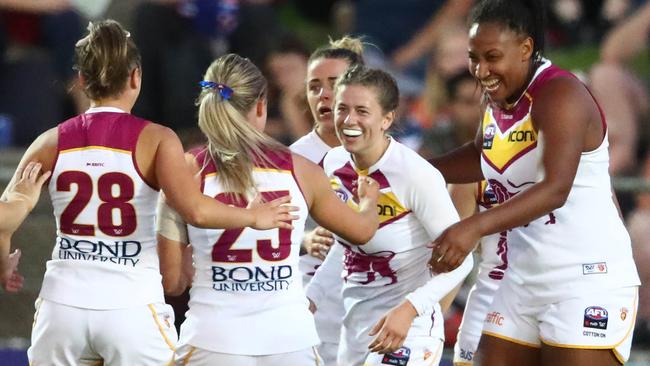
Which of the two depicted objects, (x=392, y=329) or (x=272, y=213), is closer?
(x=272, y=213)

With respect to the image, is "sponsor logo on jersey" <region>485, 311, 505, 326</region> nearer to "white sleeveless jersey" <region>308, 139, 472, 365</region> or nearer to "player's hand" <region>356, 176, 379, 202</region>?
"white sleeveless jersey" <region>308, 139, 472, 365</region>

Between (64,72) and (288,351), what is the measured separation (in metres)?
5.67

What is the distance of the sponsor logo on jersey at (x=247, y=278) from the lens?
4.84m

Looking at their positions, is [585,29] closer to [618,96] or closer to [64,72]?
[618,96]

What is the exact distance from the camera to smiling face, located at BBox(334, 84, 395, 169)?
17.4 ft

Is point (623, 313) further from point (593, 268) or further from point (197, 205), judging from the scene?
point (197, 205)

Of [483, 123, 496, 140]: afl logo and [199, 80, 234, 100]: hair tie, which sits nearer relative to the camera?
[199, 80, 234, 100]: hair tie

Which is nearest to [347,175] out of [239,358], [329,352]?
[329,352]

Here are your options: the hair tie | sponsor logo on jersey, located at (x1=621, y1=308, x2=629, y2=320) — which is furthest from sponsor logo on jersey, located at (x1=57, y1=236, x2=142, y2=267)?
sponsor logo on jersey, located at (x1=621, y1=308, x2=629, y2=320)

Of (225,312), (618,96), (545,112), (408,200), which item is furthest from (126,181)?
(618,96)

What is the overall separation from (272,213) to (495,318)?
1.07 metres

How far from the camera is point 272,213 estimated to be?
15.6 ft

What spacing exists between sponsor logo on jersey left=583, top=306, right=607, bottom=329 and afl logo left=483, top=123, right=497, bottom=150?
2.41 ft

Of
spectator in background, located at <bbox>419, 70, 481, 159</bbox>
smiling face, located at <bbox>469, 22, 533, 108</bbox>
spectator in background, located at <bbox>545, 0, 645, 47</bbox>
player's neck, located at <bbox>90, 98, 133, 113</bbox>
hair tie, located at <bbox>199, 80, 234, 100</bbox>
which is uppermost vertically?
spectator in background, located at <bbox>545, 0, 645, 47</bbox>
